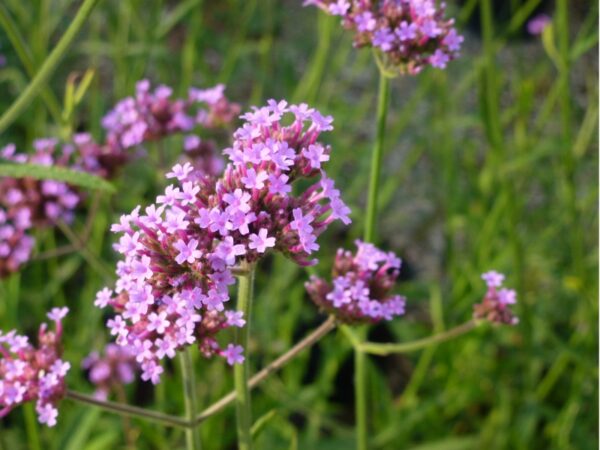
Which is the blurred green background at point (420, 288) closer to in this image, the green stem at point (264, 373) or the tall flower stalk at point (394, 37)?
the tall flower stalk at point (394, 37)

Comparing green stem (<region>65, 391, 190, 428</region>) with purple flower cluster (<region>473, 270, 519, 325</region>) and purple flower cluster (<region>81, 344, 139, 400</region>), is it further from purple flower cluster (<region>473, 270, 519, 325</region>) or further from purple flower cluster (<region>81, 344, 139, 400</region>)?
purple flower cluster (<region>81, 344, 139, 400</region>)

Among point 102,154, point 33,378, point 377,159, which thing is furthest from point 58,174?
point 102,154

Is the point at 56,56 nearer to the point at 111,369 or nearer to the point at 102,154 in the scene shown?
the point at 102,154

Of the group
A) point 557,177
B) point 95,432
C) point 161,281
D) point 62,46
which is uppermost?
point 557,177

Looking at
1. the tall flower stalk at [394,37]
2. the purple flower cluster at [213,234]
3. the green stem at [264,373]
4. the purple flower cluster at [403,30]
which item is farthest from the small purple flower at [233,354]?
the purple flower cluster at [403,30]

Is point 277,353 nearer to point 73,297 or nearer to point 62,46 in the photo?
point 73,297

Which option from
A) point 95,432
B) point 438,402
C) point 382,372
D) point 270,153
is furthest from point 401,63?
point 382,372

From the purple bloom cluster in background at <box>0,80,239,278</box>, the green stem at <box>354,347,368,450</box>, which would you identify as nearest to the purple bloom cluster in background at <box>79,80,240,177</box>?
the purple bloom cluster in background at <box>0,80,239,278</box>
